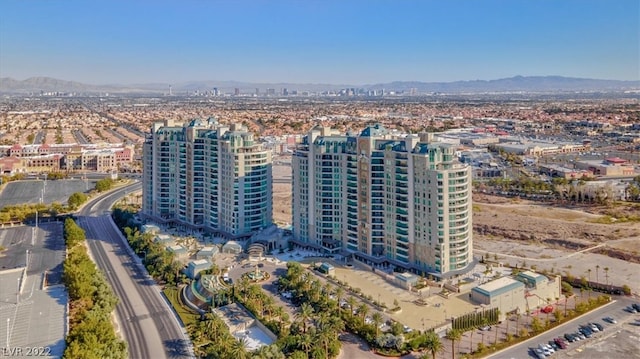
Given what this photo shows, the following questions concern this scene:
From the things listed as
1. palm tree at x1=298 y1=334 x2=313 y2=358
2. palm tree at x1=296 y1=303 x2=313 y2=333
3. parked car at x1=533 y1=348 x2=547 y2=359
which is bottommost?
parked car at x1=533 y1=348 x2=547 y2=359

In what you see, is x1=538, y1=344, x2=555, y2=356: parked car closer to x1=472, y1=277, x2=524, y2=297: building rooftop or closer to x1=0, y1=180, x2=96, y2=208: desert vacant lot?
x1=472, y1=277, x2=524, y2=297: building rooftop

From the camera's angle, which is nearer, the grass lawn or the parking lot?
the parking lot

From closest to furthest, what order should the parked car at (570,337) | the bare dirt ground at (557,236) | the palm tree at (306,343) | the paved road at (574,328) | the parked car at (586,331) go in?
the palm tree at (306,343) < the paved road at (574,328) < the parked car at (570,337) < the parked car at (586,331) < the bare dirt ground at (557,236)

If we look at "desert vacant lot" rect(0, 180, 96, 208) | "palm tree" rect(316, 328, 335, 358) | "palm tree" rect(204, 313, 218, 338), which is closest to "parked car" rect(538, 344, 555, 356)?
"palm tree" rect(316, 328, 335, 358)

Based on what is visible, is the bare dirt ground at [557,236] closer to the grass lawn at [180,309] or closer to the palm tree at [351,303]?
the palm tree at [351,303]

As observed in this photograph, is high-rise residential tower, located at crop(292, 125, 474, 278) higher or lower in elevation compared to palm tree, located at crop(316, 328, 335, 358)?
higher

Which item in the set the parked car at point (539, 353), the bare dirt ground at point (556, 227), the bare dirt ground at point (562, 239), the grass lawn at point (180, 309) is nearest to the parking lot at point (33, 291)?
the grass lawn at point (180, 309)

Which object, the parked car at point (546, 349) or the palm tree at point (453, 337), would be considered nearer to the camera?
the palm tree at point (453, 337)
